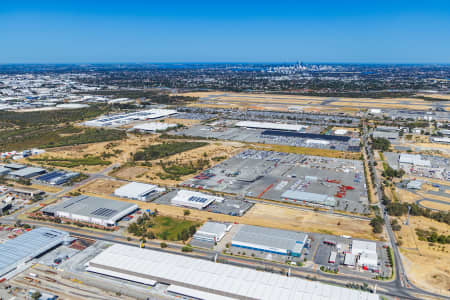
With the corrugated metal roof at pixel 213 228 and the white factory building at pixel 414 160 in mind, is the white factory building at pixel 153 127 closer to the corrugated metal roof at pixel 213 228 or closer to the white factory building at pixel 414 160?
the corrugated metal roof at pixel 213 228

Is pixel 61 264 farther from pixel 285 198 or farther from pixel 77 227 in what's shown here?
pixel 285 198

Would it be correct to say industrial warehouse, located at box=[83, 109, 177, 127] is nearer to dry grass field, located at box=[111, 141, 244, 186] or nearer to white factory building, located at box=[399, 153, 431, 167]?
dry grass field, located at box=[111, 141, 244, 186]

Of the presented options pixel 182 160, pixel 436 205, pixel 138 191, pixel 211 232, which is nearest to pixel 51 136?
pixel 182 160

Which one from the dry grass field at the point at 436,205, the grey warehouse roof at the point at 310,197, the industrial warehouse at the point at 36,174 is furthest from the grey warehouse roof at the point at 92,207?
the dry grass field at the point at 436,205

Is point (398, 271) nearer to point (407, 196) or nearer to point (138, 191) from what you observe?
point (407, 196)

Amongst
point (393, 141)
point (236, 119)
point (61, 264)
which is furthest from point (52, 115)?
point (393, 141)

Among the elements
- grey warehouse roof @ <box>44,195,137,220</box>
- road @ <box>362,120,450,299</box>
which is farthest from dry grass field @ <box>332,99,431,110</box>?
grey warehouse roof @ <box>44,195,137,220</box>

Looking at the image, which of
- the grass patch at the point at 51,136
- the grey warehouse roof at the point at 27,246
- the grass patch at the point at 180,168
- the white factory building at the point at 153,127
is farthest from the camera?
the white factory building at the point at 153,127
